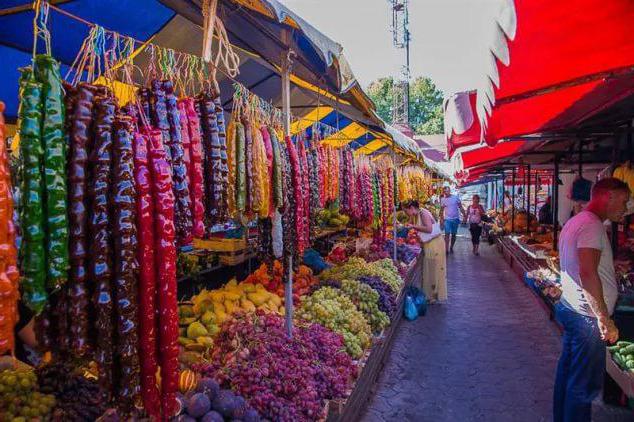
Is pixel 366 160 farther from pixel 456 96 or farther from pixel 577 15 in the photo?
pixel 577 15

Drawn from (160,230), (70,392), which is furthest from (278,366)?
(160,230)

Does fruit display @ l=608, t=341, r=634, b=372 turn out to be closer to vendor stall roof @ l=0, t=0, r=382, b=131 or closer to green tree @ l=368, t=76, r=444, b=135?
vendor stall roof @ l=0, t=0, r=382, b=131

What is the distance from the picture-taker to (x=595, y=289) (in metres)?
3.40

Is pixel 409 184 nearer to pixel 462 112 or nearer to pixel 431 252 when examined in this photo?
pixel 431 252

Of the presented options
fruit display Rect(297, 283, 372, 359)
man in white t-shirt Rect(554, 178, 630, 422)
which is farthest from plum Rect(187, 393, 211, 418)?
man in white t-shirt Rect(554, 178, 630, 422)

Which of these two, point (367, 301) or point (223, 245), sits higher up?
point (223, 245)

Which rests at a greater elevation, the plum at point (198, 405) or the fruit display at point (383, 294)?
the plum at point (198, 405)

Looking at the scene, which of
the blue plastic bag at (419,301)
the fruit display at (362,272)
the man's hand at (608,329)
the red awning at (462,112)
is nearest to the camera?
the man's hand at (608,329)

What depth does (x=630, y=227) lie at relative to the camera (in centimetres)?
741

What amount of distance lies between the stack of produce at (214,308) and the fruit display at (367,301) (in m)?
0.98

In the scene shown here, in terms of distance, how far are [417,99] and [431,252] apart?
58.0 meters

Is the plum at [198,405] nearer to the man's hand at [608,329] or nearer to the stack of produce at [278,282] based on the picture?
the stack of produce at [278,282]

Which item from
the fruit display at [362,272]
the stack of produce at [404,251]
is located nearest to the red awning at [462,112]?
the fruit display at [362,272]

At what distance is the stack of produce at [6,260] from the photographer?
120 cm
